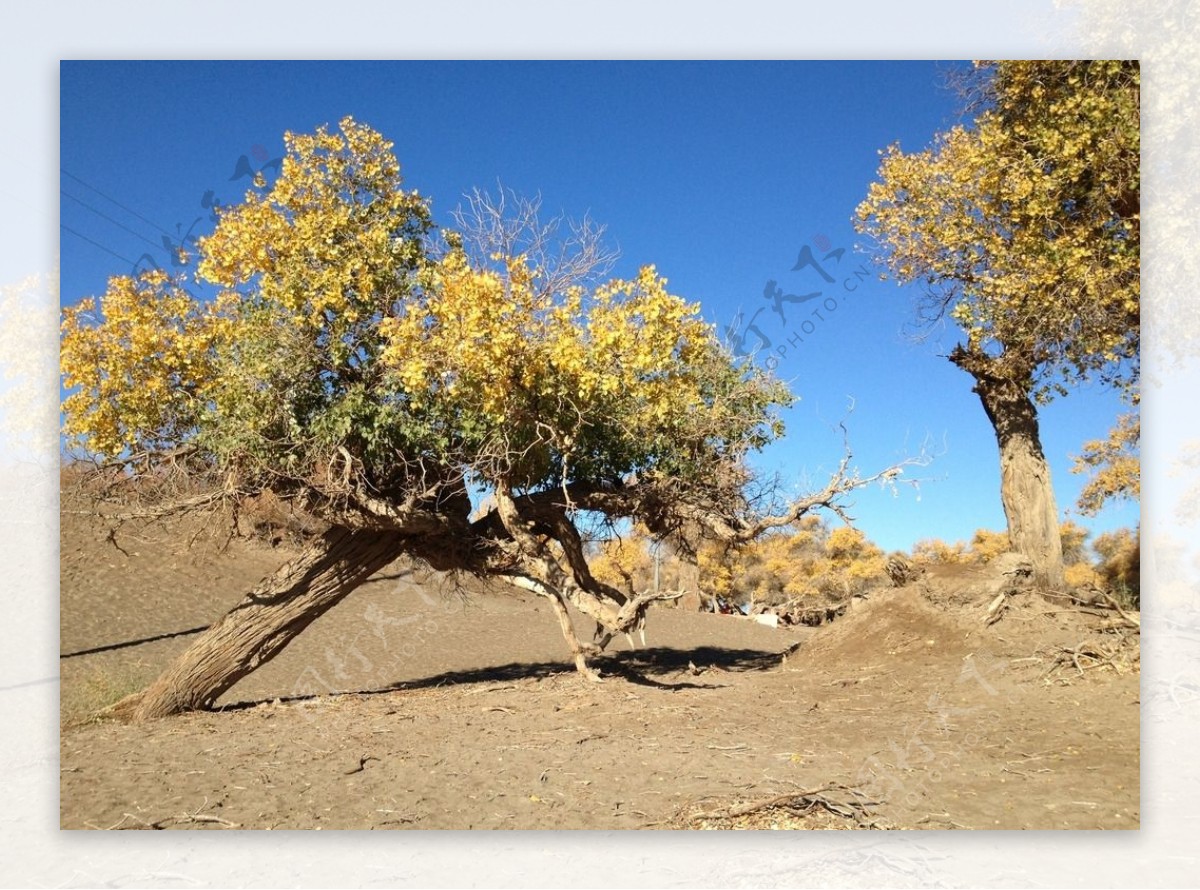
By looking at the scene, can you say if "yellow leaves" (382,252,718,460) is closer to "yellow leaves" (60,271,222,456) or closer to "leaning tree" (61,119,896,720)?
"leaning tree" (61,119,896,720)

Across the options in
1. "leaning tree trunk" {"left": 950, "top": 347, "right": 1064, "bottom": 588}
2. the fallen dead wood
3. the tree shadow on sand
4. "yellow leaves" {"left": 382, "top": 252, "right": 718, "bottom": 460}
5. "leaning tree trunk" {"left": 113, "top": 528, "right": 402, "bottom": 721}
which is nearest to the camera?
the fallen dead wood

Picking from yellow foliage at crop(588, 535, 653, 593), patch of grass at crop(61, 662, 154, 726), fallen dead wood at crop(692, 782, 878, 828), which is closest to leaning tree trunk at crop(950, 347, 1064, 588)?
yellow foliage at crop(588, 535, 653, 593)

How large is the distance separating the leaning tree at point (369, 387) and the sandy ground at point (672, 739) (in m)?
0.90

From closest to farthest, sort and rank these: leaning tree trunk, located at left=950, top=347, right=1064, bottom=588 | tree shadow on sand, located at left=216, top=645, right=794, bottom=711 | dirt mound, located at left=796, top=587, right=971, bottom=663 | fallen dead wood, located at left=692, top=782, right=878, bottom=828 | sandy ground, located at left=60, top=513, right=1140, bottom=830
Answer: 1. fallen dead wood, located at left=692, top=782, right=878, bottom=828
2. sandy ground, located at left=60, top=513, right=1140, bottom=830
3. dirt mound, located at left=796, top=587, right=971, bottom=663
4. tree shadow on sand, located at left=216, top=645, right=794, bottom=711
5. leaning tree trunk, located at left=950, top=347, right=1064, bottom=588

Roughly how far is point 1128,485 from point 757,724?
564 cm

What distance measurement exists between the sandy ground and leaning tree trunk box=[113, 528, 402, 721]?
40 centimetres

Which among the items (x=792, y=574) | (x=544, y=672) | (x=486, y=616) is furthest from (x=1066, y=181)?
(x=792, y=574)

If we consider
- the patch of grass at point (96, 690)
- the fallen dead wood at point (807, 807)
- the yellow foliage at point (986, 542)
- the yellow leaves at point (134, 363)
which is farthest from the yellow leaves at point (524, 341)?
the yellow foliage at point (986, 542)

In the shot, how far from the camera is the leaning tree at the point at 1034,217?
20.9ft

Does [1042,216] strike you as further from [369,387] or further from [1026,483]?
[369,387]

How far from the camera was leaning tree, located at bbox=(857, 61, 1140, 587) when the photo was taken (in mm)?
6355

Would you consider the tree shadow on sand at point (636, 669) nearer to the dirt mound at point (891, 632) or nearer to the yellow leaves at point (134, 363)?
the dirt mound at point (891, 632)

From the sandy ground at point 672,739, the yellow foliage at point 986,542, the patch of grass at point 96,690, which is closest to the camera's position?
the sandy ground at point 672,739
